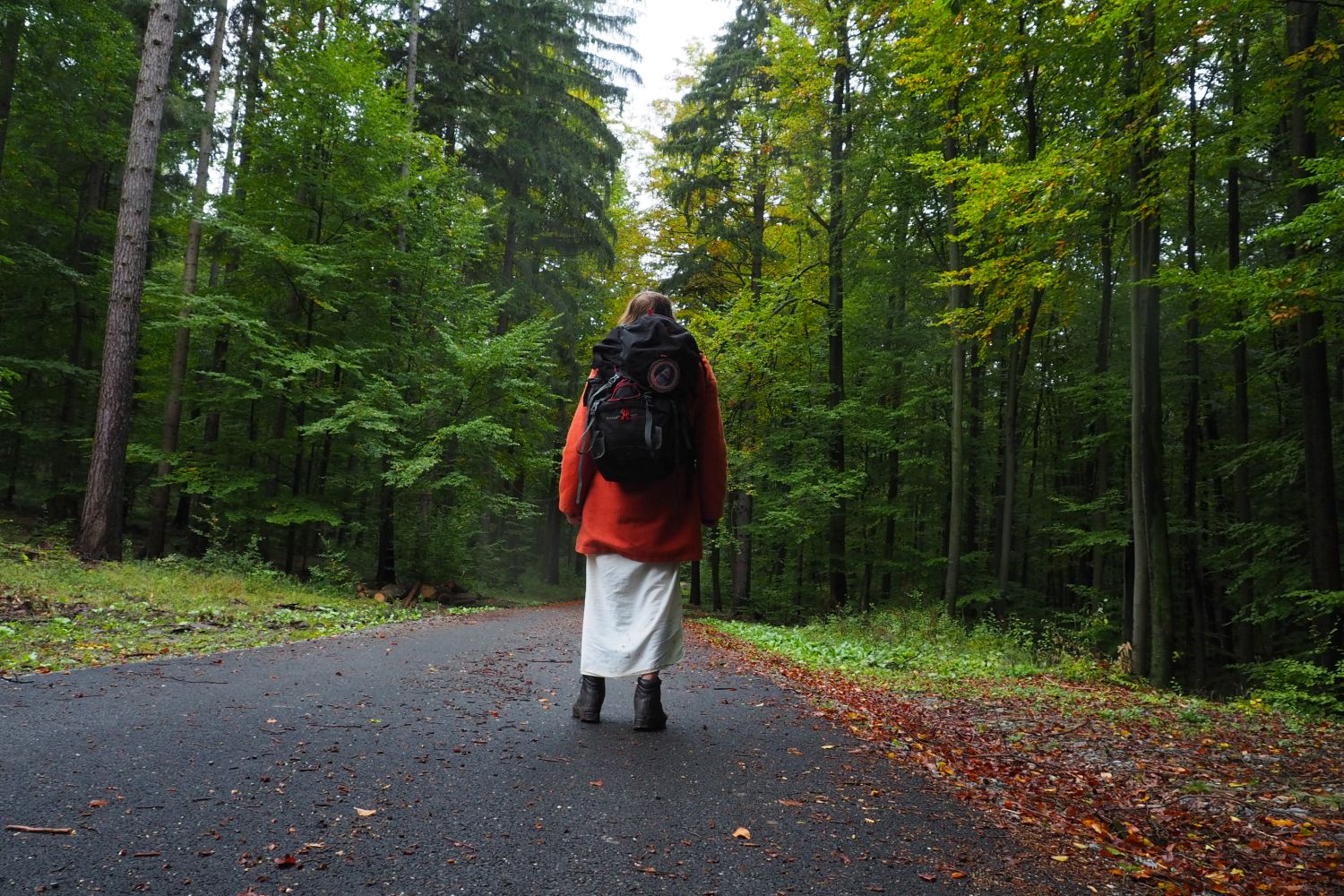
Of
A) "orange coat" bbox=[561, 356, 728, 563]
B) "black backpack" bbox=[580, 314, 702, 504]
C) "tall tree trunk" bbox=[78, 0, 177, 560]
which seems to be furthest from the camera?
"tall tree trunk" bbox=[78, 0, 177, 560]

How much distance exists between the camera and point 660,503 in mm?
3699

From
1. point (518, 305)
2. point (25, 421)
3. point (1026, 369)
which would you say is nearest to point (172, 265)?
point (25, 421)

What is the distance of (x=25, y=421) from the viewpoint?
56.6ft

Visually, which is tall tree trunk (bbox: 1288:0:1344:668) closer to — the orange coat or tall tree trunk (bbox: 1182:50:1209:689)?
tall tree trunk (bbox: 1182:50:1209:689)

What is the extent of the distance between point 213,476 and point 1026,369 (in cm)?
2108

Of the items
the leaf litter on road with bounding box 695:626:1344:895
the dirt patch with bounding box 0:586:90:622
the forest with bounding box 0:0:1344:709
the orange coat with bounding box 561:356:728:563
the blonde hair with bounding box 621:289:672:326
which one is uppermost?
the forest with bounding box 0:0:1344:709

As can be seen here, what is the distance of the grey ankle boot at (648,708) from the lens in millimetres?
3611

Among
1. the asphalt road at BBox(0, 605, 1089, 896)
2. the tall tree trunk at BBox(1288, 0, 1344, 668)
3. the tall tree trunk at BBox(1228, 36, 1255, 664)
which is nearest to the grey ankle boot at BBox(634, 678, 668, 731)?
the asphalt road at BBox(0, 605, 1089, 896)

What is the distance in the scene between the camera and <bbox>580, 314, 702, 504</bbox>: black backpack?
3.52 m

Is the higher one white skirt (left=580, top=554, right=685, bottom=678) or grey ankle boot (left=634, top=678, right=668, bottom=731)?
white skirt (left=580, top=554, right=685, bottom=678)

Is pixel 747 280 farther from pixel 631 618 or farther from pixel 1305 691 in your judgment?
pixel 631 618

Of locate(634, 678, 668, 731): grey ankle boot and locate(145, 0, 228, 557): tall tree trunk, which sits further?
locate(145, 0, 228, 557): tall tree trunk

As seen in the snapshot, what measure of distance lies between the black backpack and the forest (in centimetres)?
568

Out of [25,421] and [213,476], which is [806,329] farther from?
[25,421]
